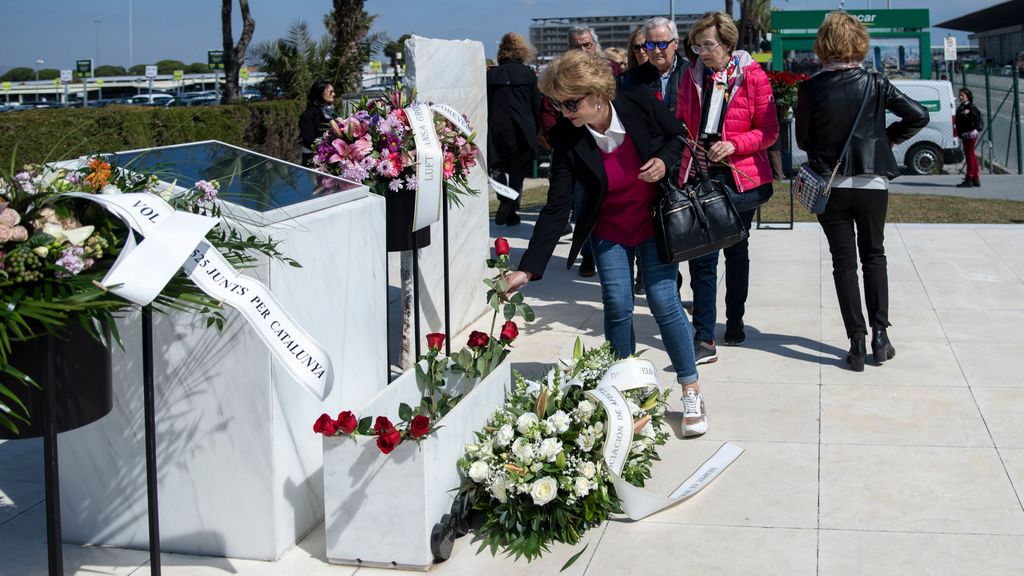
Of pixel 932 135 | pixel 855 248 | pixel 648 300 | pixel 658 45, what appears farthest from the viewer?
pixel 932 135

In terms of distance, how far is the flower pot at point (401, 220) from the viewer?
18.0 feet

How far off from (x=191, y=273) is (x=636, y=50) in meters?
4.50

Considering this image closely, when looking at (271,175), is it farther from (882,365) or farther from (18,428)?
(882,365)

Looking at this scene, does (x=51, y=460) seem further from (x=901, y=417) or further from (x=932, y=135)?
(x=932, y=135)

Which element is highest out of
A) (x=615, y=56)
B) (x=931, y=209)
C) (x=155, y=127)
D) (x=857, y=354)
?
(x=615, y=56)

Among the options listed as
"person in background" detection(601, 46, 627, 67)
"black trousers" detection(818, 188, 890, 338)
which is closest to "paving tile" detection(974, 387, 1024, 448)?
"black trousers" detection(818, 188, 890, 338)

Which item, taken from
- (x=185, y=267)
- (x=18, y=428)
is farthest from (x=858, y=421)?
(x=18, y=428)

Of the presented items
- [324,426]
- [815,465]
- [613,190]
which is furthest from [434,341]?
[815,465]

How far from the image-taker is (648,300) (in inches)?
192

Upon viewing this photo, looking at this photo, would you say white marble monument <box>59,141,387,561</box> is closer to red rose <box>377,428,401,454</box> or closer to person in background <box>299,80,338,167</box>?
red rose <box>377,428,401,454</box>

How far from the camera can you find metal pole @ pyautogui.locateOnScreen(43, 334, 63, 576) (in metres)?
2.84

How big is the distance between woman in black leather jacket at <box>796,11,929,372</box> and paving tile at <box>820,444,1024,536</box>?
51.6 inches

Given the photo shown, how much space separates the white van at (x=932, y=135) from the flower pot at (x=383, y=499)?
52.4 feet

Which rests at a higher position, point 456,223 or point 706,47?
point 706,47
